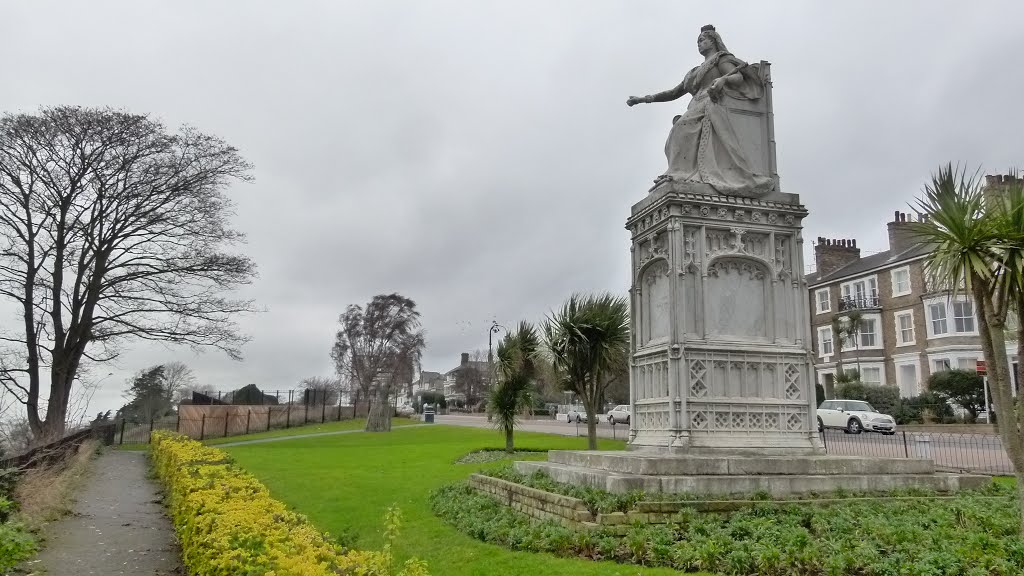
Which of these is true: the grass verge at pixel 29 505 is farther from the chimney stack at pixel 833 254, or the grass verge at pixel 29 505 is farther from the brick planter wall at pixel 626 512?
the chimney stack at pixel 833 254

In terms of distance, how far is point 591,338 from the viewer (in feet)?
65.1

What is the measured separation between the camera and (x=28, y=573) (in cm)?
809

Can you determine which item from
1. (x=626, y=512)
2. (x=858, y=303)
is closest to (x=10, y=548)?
(x=626, y=512)

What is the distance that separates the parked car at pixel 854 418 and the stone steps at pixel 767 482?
20705 mm

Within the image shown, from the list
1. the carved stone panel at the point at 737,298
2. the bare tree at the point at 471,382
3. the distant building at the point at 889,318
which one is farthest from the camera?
the bare tree at the point at 471,382

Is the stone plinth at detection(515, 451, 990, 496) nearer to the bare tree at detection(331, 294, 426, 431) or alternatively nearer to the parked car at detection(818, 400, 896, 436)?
the parked car at detection(818, 400, 896, 436)

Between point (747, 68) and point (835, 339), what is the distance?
38698 millimetres

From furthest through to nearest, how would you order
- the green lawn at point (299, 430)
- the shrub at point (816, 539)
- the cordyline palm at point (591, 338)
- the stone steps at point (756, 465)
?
1. the green lawn at point (299, 430)
2. the cordyline palm at point (591, 338)
3. the stone steps at point (756, 465)
4. the shrub at point (816, 539)

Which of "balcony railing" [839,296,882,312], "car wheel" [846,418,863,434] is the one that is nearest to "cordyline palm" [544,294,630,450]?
"car wheel" [846,418,863,434]

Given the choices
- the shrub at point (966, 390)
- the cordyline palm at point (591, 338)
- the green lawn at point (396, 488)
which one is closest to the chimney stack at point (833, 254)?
the shrub at point (966, 390)

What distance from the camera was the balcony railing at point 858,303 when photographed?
43.8m

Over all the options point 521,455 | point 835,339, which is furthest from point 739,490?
point 835,339

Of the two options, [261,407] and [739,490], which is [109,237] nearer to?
[261,407]

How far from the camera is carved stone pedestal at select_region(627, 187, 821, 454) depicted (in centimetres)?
986
